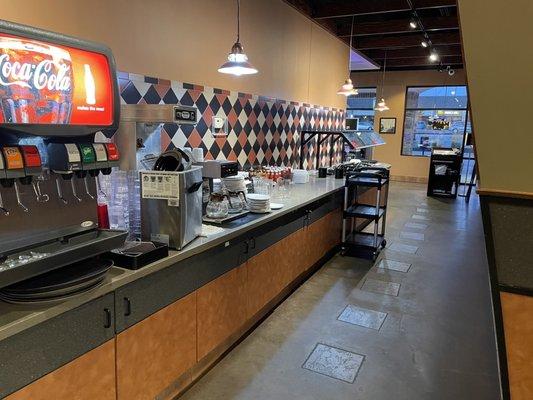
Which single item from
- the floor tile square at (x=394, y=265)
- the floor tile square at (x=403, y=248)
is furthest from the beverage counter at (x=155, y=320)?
the floor tile square at (x=403, y=248)

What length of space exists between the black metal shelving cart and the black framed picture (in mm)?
7218

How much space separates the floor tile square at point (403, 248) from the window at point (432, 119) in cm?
710

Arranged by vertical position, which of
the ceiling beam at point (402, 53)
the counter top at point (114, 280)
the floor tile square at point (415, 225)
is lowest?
the floor tile square at point (415, 225)

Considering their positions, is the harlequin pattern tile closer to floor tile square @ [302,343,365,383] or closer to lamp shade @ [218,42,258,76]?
lamp shade @ [218,42,258,76]

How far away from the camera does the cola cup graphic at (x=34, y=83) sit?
1.32 meters

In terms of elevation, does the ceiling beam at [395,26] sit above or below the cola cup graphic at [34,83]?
above

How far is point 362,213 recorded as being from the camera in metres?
4.80

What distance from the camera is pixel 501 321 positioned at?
174cm

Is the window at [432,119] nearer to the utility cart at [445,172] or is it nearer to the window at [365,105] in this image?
the window at [365,105]

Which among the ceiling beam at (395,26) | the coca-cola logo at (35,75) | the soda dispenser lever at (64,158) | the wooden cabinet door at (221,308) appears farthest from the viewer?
the ceiling beam at (395,26)

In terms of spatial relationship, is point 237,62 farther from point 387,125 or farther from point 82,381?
point 387,125

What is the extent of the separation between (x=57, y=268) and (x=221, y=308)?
1.22m

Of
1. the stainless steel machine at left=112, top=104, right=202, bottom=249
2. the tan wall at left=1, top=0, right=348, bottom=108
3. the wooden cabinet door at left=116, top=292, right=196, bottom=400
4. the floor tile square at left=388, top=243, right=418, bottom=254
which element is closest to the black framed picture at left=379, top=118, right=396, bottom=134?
the tan wall at left=1, top=0, right=348, bottom=108

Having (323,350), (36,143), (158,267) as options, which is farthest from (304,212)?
(36,143)
